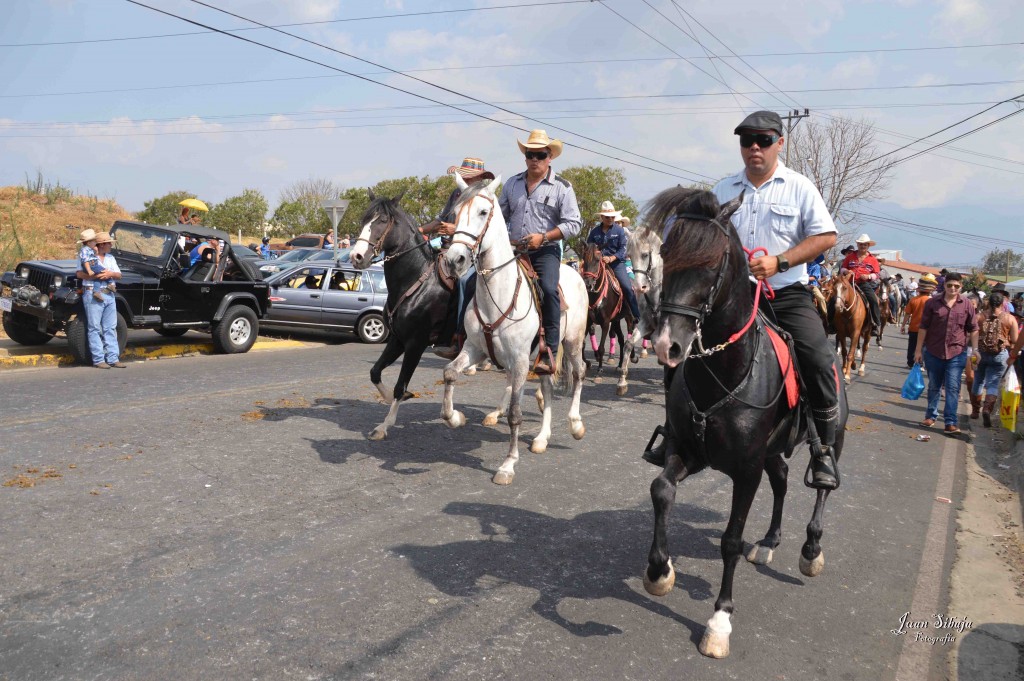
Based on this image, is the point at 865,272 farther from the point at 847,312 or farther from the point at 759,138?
the point at 759,138

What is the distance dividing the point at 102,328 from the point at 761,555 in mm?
11107

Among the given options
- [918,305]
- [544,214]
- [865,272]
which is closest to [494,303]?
[544,214]

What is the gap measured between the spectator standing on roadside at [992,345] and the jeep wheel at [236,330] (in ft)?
43.0

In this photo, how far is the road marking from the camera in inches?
163

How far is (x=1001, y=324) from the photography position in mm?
12508

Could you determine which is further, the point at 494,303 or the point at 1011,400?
the point at 1011,400

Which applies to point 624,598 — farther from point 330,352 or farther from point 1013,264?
point 1013,264

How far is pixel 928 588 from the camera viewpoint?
5250 mm

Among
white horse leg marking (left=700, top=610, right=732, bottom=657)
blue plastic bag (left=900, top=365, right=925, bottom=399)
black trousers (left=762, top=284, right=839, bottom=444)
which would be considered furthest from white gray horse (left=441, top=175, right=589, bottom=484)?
blue plastic bag (left=900, top=365, right=925, bottom=399)

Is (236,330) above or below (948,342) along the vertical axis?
below

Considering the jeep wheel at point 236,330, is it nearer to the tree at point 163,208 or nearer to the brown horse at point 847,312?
the brown horse at point 847,312

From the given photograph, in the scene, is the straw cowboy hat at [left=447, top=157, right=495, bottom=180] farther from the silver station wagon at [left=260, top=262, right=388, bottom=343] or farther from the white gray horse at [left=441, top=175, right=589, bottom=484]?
the silver station wagon at [left=260, top=262, right=388, bottom=343]

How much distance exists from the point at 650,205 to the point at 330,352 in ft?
42.0

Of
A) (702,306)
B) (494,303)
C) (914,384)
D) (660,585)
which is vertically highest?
(702,306)
